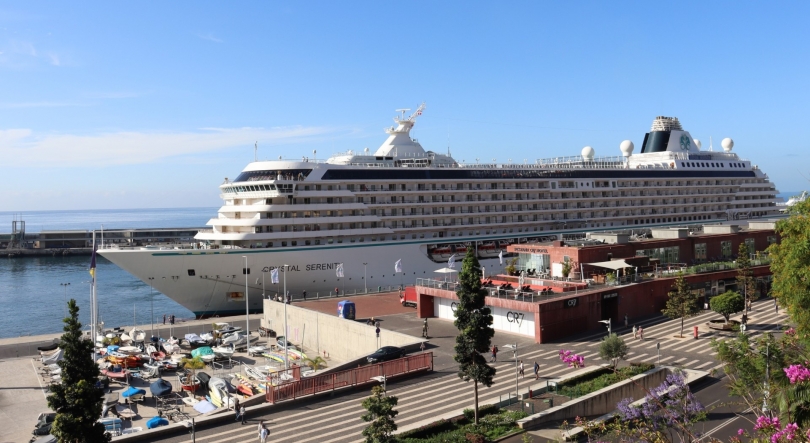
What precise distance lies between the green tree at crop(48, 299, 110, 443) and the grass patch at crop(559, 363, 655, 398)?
14363 millimetres

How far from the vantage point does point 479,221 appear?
5522cm

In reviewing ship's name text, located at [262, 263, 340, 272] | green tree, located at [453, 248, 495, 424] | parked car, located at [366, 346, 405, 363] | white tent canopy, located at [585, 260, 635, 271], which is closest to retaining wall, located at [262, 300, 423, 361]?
parked car, located at [366, 346, 405, 363]

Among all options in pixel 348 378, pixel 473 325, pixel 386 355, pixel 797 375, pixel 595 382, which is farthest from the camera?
pixel 386 355

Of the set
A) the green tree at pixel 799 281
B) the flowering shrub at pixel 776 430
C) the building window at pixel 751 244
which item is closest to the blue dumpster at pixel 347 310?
the green tree at pixel 799 281

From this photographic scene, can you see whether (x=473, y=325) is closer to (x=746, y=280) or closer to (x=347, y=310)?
(x=347, y=310)

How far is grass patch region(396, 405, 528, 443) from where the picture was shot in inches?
702

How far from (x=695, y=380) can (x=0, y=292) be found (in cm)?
7030

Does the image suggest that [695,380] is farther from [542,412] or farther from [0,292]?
[0,292]

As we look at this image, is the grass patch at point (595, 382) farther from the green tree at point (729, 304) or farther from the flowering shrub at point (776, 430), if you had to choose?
the flowering shrub at point (776, 430)

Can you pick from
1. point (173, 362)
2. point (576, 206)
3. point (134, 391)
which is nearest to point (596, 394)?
point (134, 391)

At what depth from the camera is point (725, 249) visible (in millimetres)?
50219

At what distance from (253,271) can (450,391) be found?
941 inches

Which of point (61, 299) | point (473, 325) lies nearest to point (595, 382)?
point (473, 325)

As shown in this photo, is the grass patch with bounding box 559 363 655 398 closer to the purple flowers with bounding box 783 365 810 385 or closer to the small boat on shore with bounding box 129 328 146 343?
the purple flowers with bounding box 783 365 810 385
